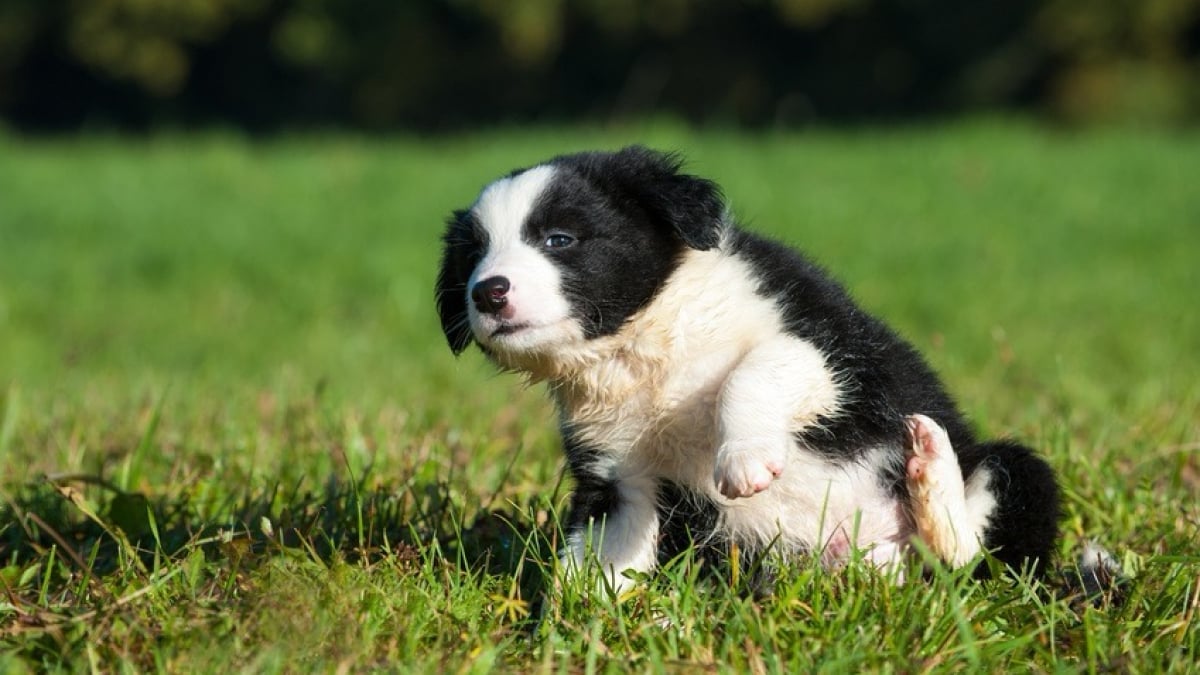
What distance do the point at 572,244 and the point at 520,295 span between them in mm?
255

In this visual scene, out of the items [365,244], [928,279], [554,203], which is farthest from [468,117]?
[554,203]

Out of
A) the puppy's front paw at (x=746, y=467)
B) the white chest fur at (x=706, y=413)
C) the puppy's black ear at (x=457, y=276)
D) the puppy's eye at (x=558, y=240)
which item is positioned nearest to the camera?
the puppy's front paw at (x=746, y=467)

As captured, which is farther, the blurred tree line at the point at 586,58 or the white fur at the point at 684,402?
the blurred tree line at the point at 586,58

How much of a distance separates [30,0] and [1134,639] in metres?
38.0

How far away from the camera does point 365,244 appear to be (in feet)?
40.3

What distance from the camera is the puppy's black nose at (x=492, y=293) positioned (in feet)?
10.7

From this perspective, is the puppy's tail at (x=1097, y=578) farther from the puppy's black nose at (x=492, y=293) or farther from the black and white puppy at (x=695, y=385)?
the puppy's black nose at (x=492, y=293)

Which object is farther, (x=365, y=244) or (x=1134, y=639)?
(x=365, y=244)

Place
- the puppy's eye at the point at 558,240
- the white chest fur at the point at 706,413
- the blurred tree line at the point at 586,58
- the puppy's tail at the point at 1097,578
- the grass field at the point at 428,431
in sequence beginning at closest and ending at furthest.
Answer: the grass field at the point at 428,431
the puppy's tail at the point at 1097,578
the white chest fur at the point at 706,413
the puppy's eye at the point at 558,240
the blurred tree line at the point at 586,58

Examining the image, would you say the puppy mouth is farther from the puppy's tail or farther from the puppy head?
the puppy's tail

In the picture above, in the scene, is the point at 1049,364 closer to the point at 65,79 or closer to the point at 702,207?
the point at 702,207

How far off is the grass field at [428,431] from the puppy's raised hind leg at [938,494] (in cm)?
21

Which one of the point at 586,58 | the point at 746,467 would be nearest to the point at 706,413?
the point at 746,467

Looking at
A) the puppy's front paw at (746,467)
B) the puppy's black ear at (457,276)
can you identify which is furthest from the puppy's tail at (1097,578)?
the puppy's black ear at (457,276)
